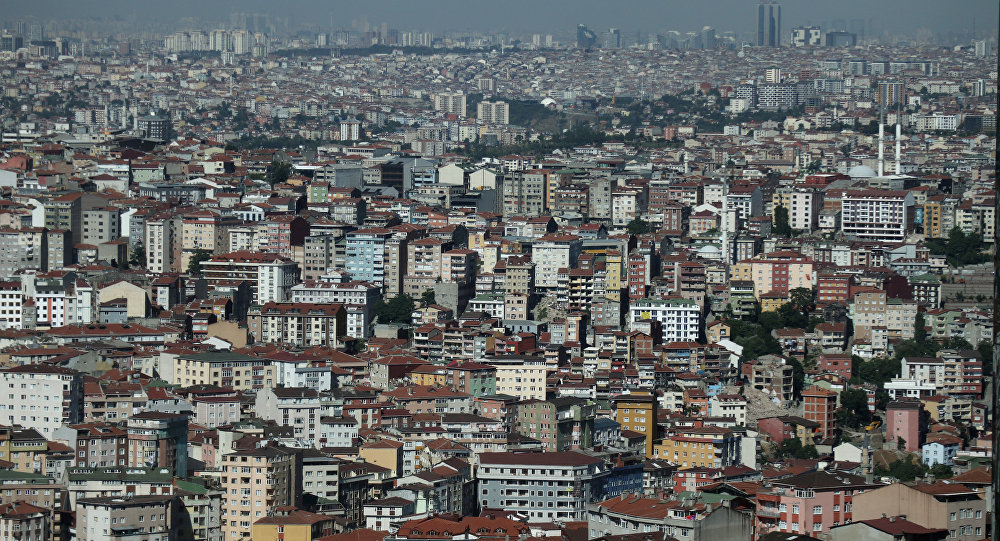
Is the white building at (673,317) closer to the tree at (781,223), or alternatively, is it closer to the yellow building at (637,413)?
the yellow building at (637,413)

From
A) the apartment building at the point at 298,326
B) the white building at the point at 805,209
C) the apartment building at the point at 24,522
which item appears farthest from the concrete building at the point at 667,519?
the white building at the point at 805,209

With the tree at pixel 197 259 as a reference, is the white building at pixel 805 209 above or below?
above

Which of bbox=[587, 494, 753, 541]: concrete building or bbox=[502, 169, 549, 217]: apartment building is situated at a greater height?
bbox=[502, 169, 549, 217]: apartment building

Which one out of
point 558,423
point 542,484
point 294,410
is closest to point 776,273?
point 558,423

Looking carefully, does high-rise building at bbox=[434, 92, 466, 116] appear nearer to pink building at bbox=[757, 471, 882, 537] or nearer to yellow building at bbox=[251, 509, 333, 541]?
yellow building at bbox=[251, 509, 333, 541]

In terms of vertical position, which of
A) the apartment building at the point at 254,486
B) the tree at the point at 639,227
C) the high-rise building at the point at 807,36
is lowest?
the apartment building at the point at 254,486

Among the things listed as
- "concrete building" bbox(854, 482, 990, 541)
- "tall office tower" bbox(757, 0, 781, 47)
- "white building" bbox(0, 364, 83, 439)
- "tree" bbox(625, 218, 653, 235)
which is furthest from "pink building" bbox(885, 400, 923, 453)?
"tall office tower" bbox(757, 0, 781, 47)

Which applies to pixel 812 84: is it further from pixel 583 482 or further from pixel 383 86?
pixel 583 482
